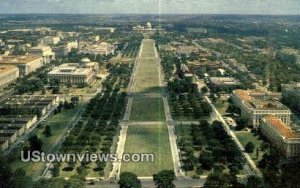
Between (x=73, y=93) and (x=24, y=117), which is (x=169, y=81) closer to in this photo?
(x=73, y=93)

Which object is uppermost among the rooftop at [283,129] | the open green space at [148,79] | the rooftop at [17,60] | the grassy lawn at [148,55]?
the rooftop at [17,60]

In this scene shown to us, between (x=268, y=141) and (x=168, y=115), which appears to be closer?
(x=268, y=141)

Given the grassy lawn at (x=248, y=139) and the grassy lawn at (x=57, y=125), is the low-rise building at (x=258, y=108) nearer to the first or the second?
the grassy lawn at (x=248, y=139)

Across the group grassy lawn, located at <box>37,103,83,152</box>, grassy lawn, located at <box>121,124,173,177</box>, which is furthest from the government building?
grassy lawn, located at <box>121,124,173,177</box>

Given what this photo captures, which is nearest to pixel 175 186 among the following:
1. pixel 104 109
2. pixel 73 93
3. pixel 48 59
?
pixel 104 109

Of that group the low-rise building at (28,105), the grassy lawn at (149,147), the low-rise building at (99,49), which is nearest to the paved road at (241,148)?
the grassy lawn at (149,147)

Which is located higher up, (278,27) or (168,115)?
(278,27)

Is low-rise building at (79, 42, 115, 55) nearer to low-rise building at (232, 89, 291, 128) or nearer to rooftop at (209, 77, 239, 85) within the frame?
rooftop at (209, 77, 239, 85)
